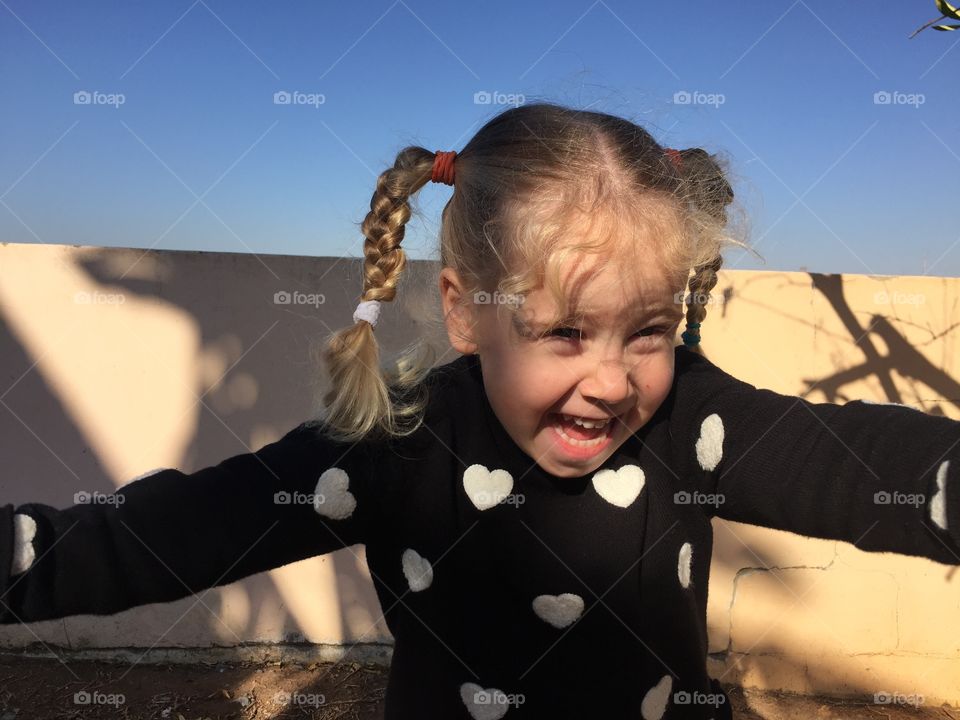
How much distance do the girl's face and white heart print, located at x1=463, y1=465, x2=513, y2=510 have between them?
Answer: 0.07 metres

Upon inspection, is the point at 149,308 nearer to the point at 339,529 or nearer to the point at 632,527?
the point at 339,529

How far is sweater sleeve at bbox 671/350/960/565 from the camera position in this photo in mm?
1118

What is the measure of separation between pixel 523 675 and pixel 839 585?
2688mm

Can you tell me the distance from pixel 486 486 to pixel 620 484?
231mm

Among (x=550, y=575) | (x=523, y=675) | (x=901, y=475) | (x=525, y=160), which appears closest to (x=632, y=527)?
(x=550, y=575)

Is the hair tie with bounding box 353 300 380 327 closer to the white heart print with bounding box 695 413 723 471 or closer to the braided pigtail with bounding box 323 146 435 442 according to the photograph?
the braided pigtail with bounding box 323 146 435 442

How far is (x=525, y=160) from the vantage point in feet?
4.41

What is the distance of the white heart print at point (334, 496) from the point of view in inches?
50.6

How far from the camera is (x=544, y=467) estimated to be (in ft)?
4.44
